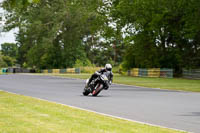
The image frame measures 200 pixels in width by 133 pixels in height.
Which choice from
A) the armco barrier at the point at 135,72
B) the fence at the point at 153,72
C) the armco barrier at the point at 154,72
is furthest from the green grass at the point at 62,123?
the armco barrier at the point at 135,72

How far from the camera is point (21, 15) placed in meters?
84.2

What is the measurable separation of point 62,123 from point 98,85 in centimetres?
1107

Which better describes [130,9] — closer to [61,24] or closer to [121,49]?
[61,24]

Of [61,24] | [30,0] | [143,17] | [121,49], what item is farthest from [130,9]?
[121,49]

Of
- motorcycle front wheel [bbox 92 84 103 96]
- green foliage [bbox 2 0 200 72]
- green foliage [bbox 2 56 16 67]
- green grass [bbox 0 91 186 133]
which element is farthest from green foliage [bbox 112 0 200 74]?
green foliage [bbox 2 56 16 67]

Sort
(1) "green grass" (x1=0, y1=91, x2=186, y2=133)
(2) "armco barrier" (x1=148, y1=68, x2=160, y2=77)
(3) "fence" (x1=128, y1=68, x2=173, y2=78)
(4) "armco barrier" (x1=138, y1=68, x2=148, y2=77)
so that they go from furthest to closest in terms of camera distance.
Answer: (4) "armco barrier" (x1=138, y1=68, x2=148, y2=77) → (2) "armco barrier" (x1=148, y1=68, x2=160, y2=77) → (3) "fence" (x1=128, y1=68, x2=173, y2=78) → (1) "green grass" (x1=0, y1=91, x2=186, y2=133)

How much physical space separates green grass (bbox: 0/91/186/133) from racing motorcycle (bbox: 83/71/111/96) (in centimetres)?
759

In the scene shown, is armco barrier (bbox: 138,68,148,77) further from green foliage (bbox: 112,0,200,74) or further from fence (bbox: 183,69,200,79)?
fence (bbox: 183,69,200,79)

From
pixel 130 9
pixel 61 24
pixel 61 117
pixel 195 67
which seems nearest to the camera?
pixel 61 117

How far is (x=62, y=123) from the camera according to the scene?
10.8 metres

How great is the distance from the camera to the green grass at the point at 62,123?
9.76m

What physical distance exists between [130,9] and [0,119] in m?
36.6

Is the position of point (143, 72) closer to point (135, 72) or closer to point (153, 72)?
point (153, 72)

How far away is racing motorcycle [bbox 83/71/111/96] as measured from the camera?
21266 mm
